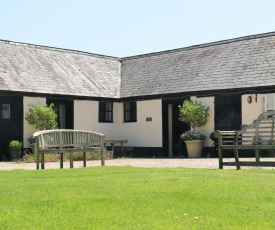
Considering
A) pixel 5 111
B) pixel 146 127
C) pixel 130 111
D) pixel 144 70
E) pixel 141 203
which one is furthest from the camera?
pixel 144 70

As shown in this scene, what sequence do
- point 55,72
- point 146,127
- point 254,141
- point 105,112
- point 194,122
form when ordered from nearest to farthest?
point 254,141
point 194,122
point 55,72
point 146,127
point 105,112

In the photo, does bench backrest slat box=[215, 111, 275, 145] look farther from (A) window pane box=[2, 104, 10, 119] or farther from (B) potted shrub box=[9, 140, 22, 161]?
(A) window pane box=[2, 104, 10, 119]

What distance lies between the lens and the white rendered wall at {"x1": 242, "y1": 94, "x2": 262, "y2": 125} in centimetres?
2042

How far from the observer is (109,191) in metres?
7.70

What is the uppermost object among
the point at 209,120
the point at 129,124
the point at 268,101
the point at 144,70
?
the point at 144,70

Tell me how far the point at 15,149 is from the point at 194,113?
6.94 metres

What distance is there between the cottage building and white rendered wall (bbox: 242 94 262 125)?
0.04m

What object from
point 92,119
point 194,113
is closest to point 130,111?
point 92,119

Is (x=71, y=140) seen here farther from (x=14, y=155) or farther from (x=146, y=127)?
(x=146, y=127)

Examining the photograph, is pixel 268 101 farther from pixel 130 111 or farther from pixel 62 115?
pixel 62 115

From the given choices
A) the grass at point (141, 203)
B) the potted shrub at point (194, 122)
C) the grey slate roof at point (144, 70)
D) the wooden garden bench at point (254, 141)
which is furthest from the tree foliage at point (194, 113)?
the grass at point (141, 203)

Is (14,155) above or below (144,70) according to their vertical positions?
below

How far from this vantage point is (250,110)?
20.6 meters

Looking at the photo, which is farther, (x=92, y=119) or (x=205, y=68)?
(x=92, y=119)
